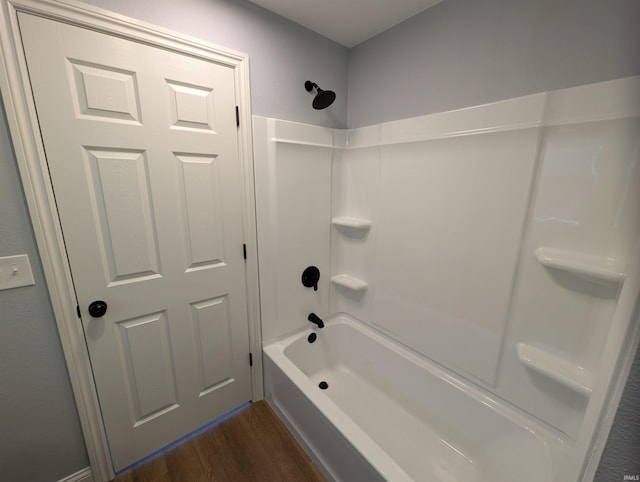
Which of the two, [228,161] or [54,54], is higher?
[54,54]

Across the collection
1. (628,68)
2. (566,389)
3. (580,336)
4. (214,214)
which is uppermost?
(628,68)

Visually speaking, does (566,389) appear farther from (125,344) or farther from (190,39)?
(190,39)

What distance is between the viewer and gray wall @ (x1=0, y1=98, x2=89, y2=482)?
93 cm

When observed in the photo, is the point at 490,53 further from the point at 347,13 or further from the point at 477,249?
the point at 477,249

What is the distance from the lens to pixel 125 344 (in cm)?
124

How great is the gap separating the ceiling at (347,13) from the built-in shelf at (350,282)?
1.63 m

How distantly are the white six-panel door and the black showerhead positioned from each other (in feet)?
1.61

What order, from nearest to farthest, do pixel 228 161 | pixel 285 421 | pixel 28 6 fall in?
1. pixel 28 6
2. pixel 228 161
3. pixel 285 421

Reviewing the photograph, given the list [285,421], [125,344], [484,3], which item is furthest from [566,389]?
[125,344]

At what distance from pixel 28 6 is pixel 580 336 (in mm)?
2366

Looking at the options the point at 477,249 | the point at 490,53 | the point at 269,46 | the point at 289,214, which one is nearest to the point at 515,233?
the point at 477,249

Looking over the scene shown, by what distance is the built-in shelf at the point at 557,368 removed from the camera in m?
1.00

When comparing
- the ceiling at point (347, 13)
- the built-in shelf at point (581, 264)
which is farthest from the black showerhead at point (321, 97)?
the built-in shelf at point (581, 264)

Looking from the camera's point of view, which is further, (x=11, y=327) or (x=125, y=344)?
(x=125, y=344)
